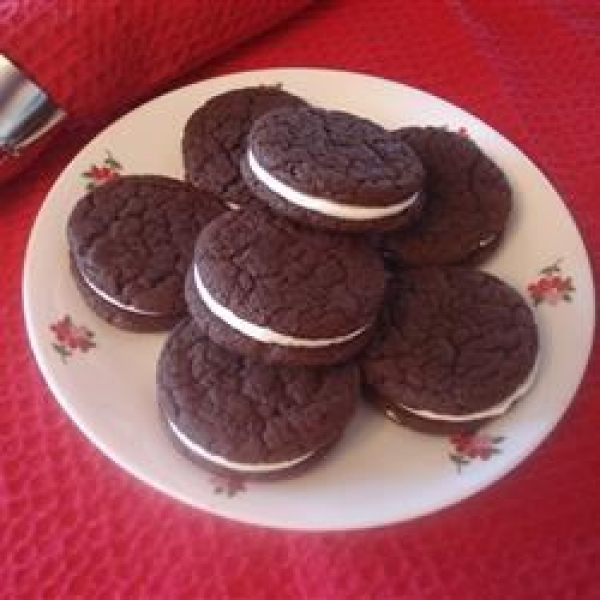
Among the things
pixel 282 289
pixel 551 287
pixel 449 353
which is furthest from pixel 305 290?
pixel 551 287

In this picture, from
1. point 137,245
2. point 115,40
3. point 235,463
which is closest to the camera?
point 235,463

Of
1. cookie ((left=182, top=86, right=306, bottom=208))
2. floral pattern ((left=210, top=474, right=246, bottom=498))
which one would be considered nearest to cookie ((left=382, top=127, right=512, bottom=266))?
cookie ((left=182, top=86, right=306, bottom=208))

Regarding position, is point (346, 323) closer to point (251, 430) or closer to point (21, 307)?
point (251, 430)

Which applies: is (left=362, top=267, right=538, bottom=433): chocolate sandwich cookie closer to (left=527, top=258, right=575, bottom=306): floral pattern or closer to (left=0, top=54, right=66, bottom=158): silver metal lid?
(left=527, top=258, right=575, bottom=306): floral pattern

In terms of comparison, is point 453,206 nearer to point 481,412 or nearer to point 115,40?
point 481,412

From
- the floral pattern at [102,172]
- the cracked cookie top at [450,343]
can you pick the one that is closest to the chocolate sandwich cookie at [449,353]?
the cracked cookie top at [450,343]

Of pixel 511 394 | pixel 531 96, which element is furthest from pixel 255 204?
pixel 531 96

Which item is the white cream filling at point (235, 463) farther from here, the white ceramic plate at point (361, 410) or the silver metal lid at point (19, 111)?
the silver metal lid at point (19, 111)
